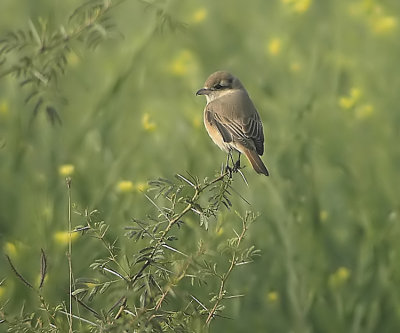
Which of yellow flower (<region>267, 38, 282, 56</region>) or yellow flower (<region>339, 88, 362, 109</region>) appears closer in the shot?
yellow flower (<region>339, 88, 362, 109</region>)

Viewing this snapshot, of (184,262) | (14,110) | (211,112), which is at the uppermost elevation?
(184,262)

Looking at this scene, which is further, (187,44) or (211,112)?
(187,44)

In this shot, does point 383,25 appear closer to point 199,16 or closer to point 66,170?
point 199,16

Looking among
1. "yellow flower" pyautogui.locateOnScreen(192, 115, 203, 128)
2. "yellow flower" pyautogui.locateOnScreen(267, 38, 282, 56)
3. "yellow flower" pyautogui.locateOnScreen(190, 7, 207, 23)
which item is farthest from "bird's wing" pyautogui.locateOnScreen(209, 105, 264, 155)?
"yellow flower" pyautogui.locateOnScreen(190, 7, 207, 23)

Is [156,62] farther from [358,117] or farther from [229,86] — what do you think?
[229,86]

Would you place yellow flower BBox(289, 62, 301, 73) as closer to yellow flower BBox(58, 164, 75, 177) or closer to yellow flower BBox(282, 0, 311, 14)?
yellow flower BBox(282, 0, 311, 14)

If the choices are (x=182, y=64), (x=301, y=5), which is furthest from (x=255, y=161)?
(x=301, y=5)

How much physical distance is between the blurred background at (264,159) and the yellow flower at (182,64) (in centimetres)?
1

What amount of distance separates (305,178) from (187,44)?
70.6 inches

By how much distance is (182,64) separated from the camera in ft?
20.6

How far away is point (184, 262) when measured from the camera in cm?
254

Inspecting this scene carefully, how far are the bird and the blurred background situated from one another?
1.34 ft

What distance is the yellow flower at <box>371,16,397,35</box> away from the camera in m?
6.92

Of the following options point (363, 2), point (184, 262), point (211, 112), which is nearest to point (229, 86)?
point (211, 112)
